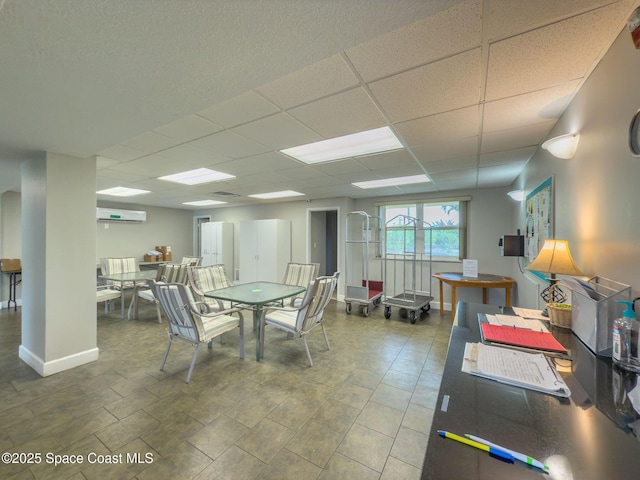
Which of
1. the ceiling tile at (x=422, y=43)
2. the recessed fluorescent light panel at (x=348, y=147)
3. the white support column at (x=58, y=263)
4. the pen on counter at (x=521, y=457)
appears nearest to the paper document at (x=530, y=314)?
the pen on counter at (x=521, y=457)

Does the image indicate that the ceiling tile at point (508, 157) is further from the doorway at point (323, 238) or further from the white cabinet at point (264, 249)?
the white cabinet at point (264, 249)

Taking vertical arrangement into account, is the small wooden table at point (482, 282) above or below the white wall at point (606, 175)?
below

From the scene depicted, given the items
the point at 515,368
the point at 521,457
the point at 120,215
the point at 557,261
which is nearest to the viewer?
the point at 521,457

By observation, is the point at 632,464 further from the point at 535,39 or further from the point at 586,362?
the point at 535,39

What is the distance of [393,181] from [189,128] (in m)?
3.10

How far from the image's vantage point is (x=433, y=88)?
65.8 inches

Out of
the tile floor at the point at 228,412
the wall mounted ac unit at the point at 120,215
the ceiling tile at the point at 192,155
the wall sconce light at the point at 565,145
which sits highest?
the ceiling tile at the point at 192,155

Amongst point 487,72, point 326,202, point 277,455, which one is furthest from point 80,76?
point 326,202

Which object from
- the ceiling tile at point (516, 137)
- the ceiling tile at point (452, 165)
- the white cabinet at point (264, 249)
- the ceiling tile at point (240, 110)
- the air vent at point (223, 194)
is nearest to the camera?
the ceiling tile at point (240, 110)

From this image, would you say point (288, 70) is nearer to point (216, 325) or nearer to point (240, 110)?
point (240, 110)

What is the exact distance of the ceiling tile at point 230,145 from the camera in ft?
8.05

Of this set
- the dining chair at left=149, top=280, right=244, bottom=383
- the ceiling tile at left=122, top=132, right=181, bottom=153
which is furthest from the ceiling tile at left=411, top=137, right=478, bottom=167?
the dining chair at left=149, top=280, right=244, bottom=383

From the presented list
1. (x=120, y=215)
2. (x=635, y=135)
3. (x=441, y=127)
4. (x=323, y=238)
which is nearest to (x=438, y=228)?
(x=323, y=238)

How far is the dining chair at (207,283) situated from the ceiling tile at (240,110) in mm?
2330
